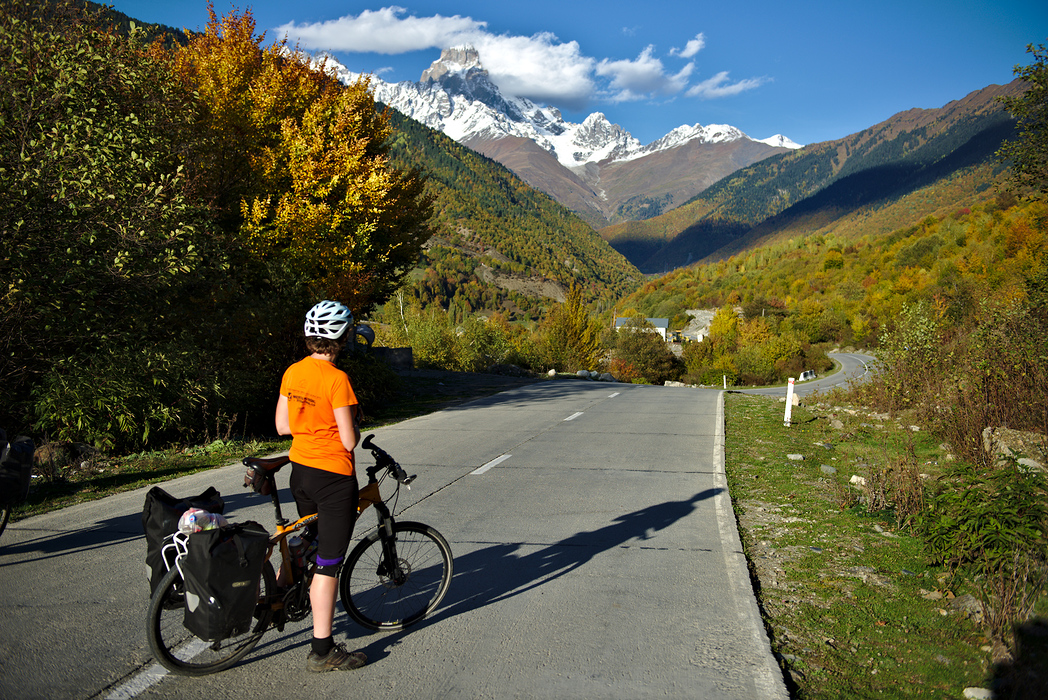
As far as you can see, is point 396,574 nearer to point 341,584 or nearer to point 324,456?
point 341,584

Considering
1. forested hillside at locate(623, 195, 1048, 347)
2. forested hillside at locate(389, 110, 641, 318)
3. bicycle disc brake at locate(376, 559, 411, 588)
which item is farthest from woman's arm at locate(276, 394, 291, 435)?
forested hillside at locate(389, 110, 641, 318)

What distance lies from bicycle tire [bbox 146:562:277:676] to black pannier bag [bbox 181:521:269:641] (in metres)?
0.16

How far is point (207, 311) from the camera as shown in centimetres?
1201

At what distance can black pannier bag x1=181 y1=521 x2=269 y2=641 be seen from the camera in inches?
120

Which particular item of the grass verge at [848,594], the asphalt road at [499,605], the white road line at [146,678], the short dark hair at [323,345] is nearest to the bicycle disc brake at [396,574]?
the asphalt road at [499,605]

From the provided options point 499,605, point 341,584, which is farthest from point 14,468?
point 499,605

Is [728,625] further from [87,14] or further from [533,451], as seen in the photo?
[87,14]

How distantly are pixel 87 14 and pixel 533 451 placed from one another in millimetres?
11313

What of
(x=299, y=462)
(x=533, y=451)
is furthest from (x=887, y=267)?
(x=299, y=462)

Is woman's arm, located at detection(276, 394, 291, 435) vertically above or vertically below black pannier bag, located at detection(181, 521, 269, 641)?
above

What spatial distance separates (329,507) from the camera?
337 centimetres

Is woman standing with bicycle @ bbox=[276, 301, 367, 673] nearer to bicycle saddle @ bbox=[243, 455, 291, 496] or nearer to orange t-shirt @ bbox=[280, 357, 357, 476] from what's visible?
orange t-shirt @ bbox=[280, 357, 357, 476]

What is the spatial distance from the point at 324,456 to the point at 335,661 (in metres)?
1.11

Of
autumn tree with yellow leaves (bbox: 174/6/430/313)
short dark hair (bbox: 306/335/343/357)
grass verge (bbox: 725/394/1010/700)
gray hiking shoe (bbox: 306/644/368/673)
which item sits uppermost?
autumn tree with yellow leaves (bbox: 174/6/430/313)
